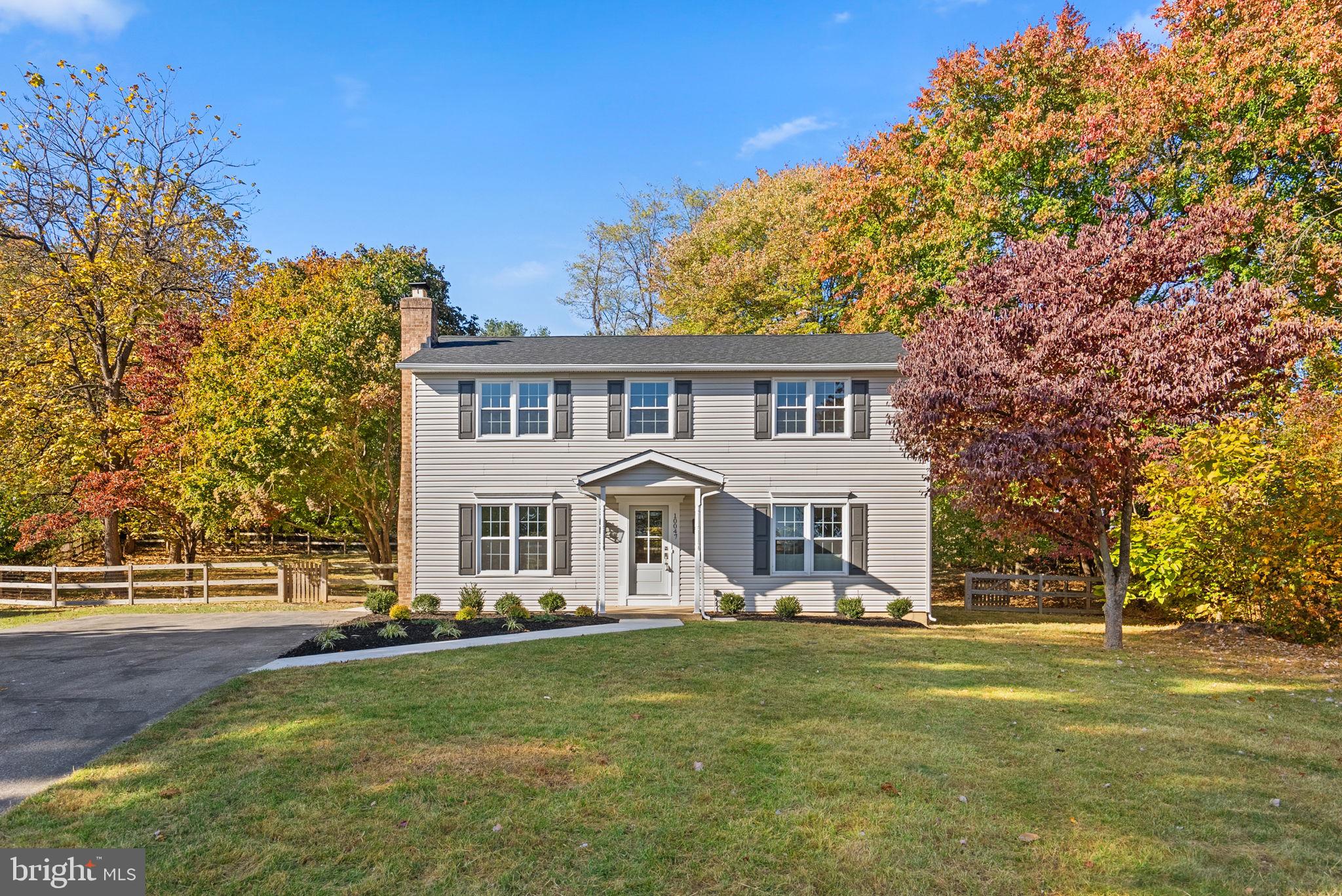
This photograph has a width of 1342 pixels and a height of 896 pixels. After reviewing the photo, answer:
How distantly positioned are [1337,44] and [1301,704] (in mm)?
15835

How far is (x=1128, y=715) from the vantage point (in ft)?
25.0

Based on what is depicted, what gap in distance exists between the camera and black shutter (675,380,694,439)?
16.3 m

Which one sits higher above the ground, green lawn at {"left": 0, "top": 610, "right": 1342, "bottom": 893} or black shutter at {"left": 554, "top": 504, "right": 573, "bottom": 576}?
black shutter at {"left": 554, "top": 504, "right": 573, "bottom": 576}

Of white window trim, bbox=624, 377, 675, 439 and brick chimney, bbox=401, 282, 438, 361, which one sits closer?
white window trim, bbox=624, 377, 675, 439

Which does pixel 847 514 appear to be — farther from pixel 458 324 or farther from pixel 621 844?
pixel 458 324

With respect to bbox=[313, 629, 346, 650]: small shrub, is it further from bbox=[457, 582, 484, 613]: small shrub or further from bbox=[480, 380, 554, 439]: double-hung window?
bbox=[480, 380, 554, 439]: double-hung window

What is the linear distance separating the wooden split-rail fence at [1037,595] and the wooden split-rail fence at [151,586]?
56.4ft

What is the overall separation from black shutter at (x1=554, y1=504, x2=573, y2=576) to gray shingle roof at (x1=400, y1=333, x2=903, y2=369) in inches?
133

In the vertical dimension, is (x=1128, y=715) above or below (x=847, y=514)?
below

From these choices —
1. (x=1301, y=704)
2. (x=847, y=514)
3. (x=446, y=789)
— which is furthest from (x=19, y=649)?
(x=1301, y=704)

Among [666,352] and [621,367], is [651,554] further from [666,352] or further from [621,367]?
[666,352]

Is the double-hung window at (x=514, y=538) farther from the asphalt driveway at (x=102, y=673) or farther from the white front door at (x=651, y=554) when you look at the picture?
the asphalt driveway at (x=102, y=673)

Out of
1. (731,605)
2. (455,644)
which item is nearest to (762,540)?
(731,605)

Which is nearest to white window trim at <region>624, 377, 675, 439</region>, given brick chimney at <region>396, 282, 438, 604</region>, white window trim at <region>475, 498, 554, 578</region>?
white window trim at <region>475, 498, 554, 578</region>
